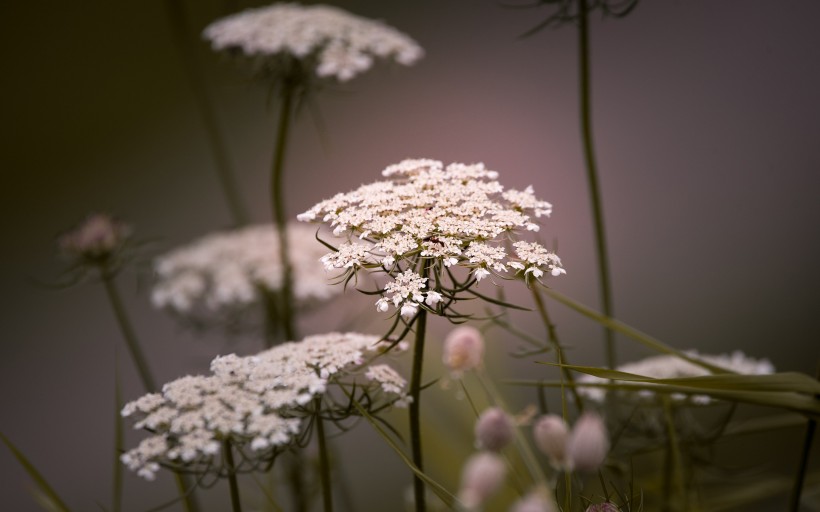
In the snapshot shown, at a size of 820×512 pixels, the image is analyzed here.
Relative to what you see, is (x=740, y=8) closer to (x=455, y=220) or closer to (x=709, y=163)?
(x=709, y=163)

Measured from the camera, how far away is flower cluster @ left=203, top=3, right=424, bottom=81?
65cm

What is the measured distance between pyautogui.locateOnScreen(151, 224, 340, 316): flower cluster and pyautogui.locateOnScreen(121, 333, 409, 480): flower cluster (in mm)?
319

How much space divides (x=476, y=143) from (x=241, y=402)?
3.10 feet

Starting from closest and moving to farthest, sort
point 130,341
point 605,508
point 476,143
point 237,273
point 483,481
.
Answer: point 483,481
point 605,508
point 130,341
point 237,273
point 476,143

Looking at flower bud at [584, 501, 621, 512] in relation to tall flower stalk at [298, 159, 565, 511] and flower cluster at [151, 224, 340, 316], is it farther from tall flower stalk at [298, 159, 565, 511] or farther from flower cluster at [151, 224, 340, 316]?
flower cluster at [151, 224, 340, 316]

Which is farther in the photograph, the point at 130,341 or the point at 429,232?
→ the point at 130,341

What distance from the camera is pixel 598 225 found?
61cm

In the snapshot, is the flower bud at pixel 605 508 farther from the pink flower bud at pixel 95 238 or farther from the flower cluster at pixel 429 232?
the pink flower bud at pixel 95 238

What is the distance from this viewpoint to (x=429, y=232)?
1.39ft

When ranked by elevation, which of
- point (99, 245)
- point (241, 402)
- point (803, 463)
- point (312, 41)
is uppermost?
point (312, 41)

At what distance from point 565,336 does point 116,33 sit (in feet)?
3.39

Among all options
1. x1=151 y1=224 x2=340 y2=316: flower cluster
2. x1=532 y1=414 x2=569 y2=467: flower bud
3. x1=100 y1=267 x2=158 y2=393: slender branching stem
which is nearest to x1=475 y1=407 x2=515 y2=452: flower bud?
x1=532 y1=414 x2=569 y2=467: flower bud

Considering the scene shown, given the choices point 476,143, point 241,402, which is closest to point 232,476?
point 241,402

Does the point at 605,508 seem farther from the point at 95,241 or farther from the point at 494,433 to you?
the point at 95,241
